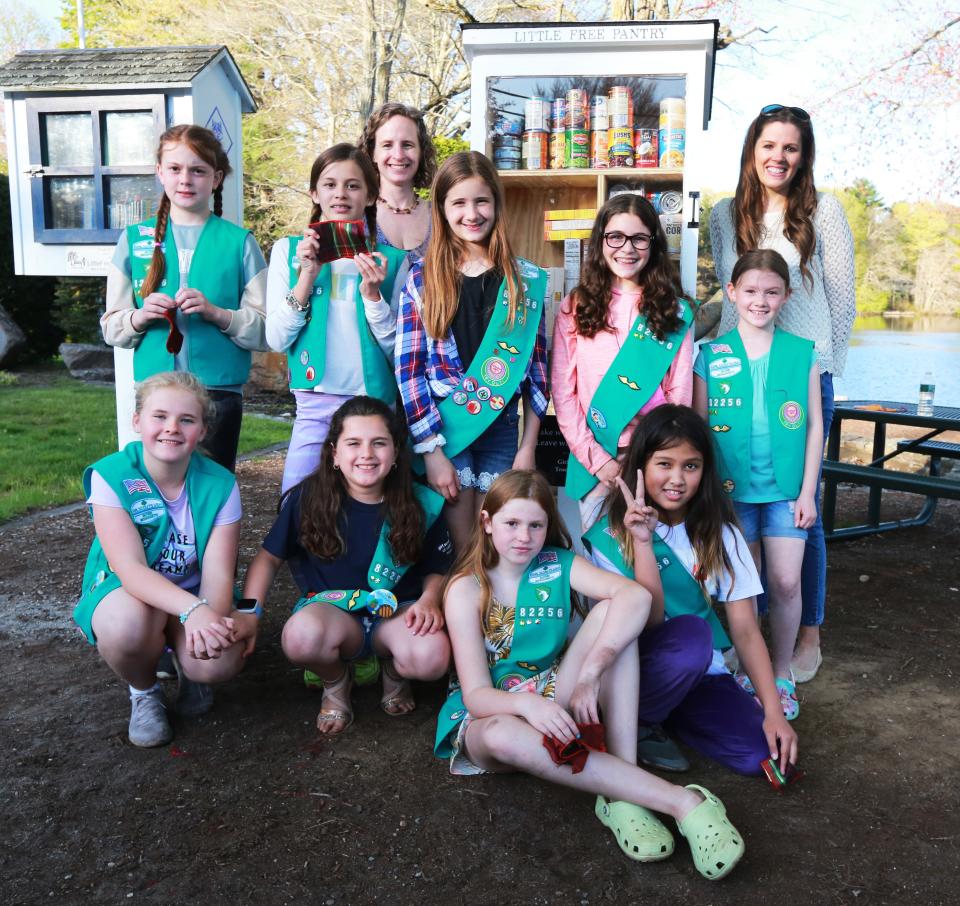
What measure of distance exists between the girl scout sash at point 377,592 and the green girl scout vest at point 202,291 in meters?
0.86

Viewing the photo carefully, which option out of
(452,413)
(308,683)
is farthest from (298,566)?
(452,413)

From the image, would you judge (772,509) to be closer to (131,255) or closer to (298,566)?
(298,566)

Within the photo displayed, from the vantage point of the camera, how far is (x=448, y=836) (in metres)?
2.14

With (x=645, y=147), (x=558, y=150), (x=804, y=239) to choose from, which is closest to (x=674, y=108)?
(x=645, y=147)

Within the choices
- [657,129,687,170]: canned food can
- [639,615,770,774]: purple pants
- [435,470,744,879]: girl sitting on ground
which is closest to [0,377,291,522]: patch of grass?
[435,470,744,879]: girl sitting on ground

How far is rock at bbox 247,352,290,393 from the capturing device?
10359 millimetres

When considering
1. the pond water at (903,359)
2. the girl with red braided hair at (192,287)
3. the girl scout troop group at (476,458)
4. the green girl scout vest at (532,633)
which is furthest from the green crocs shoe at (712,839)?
the pond water at (903,359)

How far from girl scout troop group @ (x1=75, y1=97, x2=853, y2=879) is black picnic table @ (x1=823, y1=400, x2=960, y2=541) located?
172cm

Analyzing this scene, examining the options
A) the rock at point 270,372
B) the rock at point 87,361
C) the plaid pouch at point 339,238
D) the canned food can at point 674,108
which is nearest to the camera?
the plaid pouch at point 339,238

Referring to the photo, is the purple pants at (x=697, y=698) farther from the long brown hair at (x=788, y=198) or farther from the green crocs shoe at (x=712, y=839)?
the long brown hair at (x=788, y=198)

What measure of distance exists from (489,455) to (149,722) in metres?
1.32

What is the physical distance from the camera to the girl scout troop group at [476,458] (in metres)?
2.49

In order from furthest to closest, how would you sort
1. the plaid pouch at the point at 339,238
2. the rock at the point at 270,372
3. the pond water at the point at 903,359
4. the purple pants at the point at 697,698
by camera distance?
1. the rock at the point at 270,372
2. the pond water at the point at 903,359
3. the plaid pouch at the point at 339,238
4. the purple pants at the point at 697,698

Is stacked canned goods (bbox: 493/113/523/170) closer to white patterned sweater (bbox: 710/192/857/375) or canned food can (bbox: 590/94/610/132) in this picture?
canned food can (bbox: 590/94/610/132)
